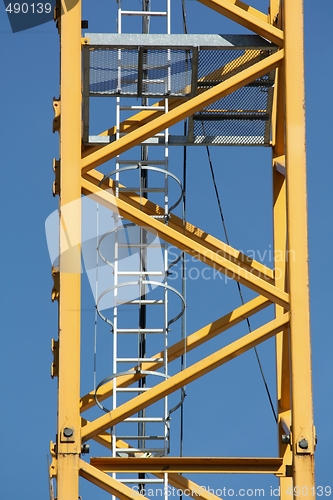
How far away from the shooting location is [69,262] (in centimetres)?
1402

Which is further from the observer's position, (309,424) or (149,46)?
(149,46)

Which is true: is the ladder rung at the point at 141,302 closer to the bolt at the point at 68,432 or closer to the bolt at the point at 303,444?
the bolt at the point at 68,432

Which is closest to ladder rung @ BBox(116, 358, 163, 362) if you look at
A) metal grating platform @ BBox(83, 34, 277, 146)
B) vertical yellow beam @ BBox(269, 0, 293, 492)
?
vertical yellow beam @ BBox(269, 0, 293, 492)

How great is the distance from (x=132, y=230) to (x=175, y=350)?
176cm

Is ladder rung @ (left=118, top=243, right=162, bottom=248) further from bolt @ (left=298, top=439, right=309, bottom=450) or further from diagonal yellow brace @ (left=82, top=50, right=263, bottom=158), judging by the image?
bolt @ (left=298, top=439, right=309, bottom=450)

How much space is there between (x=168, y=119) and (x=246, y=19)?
5.52ft

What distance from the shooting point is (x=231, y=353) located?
13.8 m

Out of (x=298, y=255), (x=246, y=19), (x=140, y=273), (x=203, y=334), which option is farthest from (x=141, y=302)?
(x=246, y=19)

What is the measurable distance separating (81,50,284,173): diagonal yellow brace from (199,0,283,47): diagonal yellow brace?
413 millimetres

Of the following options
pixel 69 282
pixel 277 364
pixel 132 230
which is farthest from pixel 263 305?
pixel 69 282

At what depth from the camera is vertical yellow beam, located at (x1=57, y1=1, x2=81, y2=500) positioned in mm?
13438

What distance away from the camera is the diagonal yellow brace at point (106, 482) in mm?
13461

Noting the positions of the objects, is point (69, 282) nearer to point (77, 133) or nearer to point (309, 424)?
point (77, 133)

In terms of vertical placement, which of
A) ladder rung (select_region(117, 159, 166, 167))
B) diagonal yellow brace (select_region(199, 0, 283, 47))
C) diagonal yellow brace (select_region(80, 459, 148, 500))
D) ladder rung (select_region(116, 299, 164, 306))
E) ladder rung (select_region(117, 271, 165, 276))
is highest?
diagonal yellow brace (select_region(199, 0, 283, 47))
